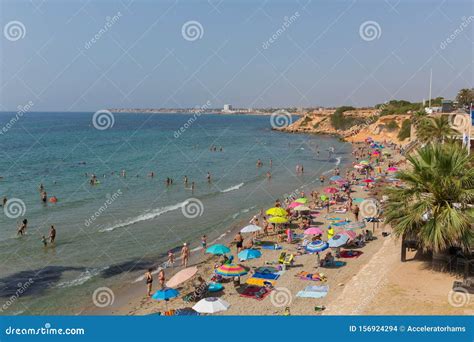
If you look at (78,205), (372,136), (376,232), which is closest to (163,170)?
(78,205)

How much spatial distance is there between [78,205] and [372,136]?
68249 millimetres

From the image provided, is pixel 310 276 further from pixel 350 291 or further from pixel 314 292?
pixel 350 291

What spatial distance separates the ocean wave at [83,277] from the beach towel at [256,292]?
23.9 feet

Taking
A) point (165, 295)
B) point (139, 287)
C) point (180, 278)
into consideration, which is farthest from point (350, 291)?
point (139, 287)

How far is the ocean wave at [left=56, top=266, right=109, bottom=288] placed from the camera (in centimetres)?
1738

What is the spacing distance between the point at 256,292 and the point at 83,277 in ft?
26.6

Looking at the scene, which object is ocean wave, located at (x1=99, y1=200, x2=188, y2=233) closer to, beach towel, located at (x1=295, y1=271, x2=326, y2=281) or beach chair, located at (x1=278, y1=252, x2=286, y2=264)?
beach chair, located at (x1=278, y1=252, x2=286, y2=264)

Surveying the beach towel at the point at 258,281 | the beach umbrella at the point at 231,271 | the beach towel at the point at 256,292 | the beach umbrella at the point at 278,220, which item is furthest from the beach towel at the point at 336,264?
the beach umbrella at the point at 278,220

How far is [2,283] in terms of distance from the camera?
57.8 feet

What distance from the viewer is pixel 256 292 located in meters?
15.2

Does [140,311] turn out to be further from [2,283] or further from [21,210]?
[21,210]

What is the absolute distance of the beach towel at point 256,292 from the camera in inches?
589

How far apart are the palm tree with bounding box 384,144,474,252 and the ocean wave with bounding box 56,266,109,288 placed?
41.8 feet

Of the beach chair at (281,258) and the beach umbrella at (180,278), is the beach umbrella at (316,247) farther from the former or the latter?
the beach umbrella at (180,278)
